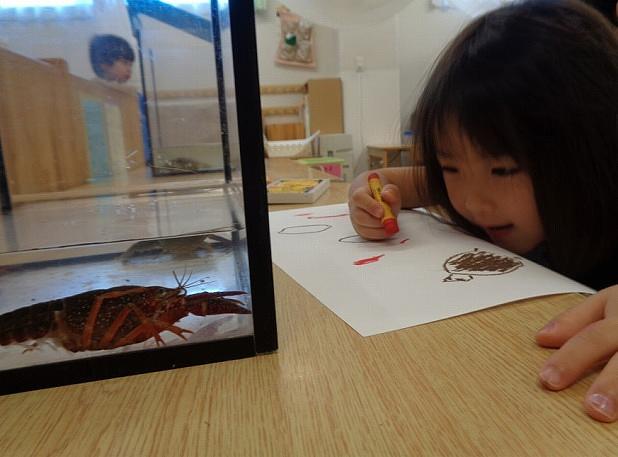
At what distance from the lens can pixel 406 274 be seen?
405 millimetres

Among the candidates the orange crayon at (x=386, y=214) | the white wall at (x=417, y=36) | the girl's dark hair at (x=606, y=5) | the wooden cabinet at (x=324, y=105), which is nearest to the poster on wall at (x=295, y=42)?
the wooden cabinet at (x=324, y=105)

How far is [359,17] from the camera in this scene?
991 millimetres

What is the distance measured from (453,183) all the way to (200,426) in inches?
18.0

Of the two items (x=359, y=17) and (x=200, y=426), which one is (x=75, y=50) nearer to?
(x=200, y=426)

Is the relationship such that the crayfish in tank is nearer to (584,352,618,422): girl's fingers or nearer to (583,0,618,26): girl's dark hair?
(584,352,618,422): girl's fingers

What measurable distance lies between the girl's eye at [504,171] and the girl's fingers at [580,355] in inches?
11.3

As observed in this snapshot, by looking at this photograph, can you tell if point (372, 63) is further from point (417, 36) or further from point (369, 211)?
point (369, 211)

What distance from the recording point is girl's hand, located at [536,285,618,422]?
0.20 metres

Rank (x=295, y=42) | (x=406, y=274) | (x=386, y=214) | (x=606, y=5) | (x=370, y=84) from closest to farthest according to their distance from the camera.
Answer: (x=406, y=274), (x=386, y=214), (x=606, y=5), (x=370, y=84), (x=295, y=42)

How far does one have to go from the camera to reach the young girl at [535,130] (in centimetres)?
48

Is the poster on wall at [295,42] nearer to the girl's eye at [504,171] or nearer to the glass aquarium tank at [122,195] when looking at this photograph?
the girl's eye at [504,171]

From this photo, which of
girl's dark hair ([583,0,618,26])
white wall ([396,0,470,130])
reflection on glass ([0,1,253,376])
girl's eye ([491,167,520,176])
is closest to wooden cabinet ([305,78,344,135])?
white wall ([396,0,470,130])

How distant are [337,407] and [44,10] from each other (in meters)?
0.26

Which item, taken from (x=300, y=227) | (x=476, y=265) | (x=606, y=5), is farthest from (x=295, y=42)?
(x=476, y=265)
